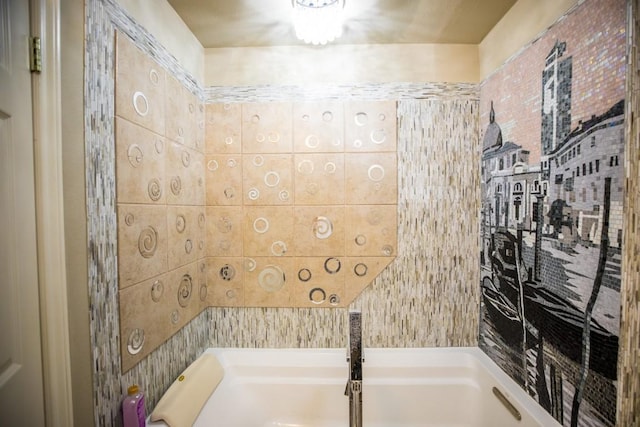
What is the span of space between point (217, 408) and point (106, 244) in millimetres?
918

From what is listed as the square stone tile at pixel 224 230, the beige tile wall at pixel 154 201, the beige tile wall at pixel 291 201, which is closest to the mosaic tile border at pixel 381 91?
the beige tile wall at pixel 291 201

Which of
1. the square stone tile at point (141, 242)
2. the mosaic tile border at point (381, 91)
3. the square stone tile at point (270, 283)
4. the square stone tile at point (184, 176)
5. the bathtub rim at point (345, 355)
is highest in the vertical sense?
the mosaic tile border at point (381, 91)

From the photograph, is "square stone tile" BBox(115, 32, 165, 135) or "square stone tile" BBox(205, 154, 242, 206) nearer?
"square stone tile" BBox(115, 32, 165, 135)

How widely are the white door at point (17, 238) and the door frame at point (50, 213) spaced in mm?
15

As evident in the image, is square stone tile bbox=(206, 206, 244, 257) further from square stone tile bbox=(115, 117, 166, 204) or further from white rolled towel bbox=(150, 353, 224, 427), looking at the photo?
white rolled towel bbox=(150, 353, 224, 427)

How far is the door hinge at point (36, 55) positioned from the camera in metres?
0.69

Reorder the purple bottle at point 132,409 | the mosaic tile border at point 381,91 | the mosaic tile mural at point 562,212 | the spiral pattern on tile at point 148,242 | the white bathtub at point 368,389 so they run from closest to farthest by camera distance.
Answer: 1. the mosaic tile mural at point 562,212
2. the purple bottle at point 132,409
3. the spiral pattern on tile at point 148,242
4. the white bathtub at point 368,389
5. the mosaic tile border at point 381,91

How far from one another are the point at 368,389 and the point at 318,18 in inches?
69.1

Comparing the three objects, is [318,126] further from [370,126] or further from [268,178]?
[268,178]

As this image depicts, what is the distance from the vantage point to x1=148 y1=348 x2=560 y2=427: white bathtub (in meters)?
1.31

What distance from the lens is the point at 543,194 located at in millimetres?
1013

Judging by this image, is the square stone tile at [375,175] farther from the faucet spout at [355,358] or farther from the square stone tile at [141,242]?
the square stone tile at [141,242]

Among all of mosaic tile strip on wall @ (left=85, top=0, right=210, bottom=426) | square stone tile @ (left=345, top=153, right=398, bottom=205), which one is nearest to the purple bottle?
mosaic tile strip on wall @ (left=85, top=0, right=210, bottom=426)

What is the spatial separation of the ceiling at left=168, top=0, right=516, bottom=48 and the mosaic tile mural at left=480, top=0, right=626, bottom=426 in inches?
10.8
